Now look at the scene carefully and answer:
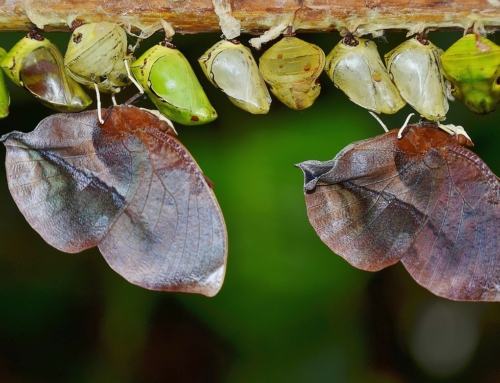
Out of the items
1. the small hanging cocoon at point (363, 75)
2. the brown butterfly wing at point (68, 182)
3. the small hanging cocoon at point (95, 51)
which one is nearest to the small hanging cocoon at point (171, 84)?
the small hanging cocoon at point (95, 51)

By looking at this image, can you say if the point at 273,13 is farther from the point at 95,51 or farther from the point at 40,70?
the point at 40,70

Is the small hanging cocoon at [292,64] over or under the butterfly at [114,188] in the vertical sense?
over

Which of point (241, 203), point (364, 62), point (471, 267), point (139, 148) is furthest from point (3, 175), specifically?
point (471, 267)

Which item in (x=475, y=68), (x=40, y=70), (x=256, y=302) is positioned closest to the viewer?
(x=475, y=68)

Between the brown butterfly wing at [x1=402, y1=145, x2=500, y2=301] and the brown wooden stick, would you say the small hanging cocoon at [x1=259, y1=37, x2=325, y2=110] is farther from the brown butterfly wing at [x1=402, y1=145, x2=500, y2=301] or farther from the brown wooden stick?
the brown butterfly wing at [x1=402, y1=145, x2=500, y2=301]

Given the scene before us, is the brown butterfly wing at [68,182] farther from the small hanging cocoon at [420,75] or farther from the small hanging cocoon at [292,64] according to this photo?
the small hanging cocoon at [420,75]

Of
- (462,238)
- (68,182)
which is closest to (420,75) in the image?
(462,238)
